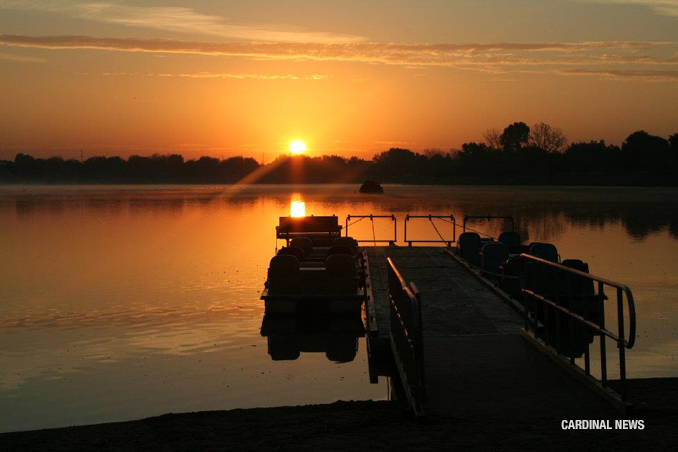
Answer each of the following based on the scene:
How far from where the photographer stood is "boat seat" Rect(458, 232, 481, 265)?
27797 millimetres

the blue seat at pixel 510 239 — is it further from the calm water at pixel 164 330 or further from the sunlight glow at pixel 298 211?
the sunlight glow at pixel 298 211

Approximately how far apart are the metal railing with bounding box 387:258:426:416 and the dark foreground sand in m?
0.28

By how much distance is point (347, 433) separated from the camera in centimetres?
880

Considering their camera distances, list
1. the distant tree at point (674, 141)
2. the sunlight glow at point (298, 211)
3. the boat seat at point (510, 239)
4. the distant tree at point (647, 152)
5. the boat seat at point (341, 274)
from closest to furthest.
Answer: the boat seat at point (341, 274)
the boat seat at point (510, 239)
the sunlight glow at point (298, 211)
the distant tree at point (674, 141)
the distant tree at point (647, 152)

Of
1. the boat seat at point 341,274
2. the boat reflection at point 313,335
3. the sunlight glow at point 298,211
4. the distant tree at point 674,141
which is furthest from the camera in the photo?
the distant tree at point 674,141

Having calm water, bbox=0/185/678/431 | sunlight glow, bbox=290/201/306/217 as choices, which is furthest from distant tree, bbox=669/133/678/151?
calm water, bbox=0/185/678/431

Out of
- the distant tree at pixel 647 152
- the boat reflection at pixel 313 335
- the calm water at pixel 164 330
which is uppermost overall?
the distant tree at pixel 647 152

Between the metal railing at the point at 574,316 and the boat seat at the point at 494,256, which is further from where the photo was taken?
the boat seat at the point at 494,256

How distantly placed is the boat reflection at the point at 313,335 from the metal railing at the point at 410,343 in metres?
3.73

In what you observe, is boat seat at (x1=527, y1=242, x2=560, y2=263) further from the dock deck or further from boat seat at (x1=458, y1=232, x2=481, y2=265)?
boat seat at (x1=458, y1=232, x2=481, y2=265)

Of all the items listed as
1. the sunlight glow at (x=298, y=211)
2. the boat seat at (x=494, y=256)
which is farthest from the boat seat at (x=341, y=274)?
the sunlight glow at (x=298, y=211)

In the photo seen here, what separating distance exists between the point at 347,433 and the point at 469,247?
19660mm

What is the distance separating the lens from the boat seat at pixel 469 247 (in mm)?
27797

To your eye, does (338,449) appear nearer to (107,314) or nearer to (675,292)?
(107,314)
